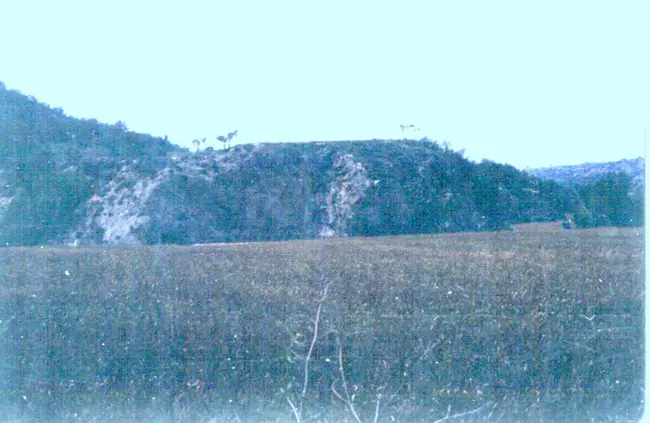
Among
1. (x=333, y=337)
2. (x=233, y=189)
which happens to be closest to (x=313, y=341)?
(x=333, y=337)

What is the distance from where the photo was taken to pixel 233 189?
7.76 metres

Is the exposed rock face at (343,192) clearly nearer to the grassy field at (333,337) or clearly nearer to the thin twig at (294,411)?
the grassy field at (333,337)

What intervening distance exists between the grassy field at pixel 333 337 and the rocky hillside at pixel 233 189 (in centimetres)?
76

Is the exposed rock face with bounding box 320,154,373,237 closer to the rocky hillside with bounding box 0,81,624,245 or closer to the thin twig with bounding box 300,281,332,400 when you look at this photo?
the rocky hillside with bounding box 0,81,624,245

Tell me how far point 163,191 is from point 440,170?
3191mm

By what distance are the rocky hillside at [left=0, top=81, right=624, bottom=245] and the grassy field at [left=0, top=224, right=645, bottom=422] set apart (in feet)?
2.49

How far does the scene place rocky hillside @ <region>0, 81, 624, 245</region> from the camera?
7113 mm

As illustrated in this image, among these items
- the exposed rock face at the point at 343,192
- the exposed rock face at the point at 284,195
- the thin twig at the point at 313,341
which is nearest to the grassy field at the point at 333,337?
the thin twig at the point at 313,341

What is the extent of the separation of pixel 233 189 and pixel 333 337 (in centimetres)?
276

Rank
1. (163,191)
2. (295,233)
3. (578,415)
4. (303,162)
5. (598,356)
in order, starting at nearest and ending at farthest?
(578,415) → (598,356) → (295,233) → (303,162) → (163,191)

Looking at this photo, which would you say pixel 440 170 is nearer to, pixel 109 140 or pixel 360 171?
pixel 360 171

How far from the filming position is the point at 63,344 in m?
5.56

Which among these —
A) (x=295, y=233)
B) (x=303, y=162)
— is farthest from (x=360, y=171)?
(x=295, y=233)

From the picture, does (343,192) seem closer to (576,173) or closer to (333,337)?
(333,337)
